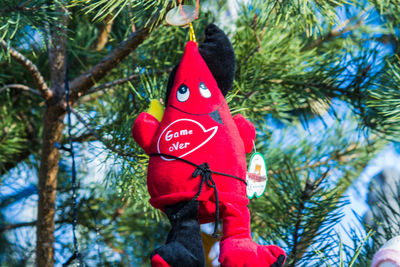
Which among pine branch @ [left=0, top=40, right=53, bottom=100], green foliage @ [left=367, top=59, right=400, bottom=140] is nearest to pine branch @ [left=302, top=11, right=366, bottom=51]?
green foliage @ [left=367, top=59, right=400, bottom=140]

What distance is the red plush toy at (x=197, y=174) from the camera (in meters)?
0.46

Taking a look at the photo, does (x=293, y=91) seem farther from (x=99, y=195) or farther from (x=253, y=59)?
(x=99, y=195)

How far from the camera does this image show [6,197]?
1.39 metres

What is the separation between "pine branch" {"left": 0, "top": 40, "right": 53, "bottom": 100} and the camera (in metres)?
0.70

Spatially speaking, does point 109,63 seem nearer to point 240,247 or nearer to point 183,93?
point 183,93

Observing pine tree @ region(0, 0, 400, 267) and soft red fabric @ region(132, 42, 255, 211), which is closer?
soft red fabric @ region(132, 42, 255, 211)

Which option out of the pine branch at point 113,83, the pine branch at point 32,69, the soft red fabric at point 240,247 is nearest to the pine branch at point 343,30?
the pine branch at point 113,83

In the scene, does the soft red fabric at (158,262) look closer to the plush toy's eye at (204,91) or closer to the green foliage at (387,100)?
the plush toy's eye at (204,91)

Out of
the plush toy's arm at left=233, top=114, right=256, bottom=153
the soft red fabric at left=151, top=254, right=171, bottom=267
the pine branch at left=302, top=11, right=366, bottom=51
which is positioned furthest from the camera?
the pine branch at left=302, top=11, right=366, bottom=51

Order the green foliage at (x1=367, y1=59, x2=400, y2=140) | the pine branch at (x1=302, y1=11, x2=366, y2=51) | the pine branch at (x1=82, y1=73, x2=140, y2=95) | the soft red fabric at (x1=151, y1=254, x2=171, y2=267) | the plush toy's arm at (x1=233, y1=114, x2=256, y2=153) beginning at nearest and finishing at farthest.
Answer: the soft red fabric at (x1=151, y1=254, x2=171, y2=267) < the plush toy's arm at (x1=233, y1=114, x2=256, y2=153) < the green foliage at (x1=367, y1=59, x2=400, y2=140) < the pine branch at (x1=82, y1=73, x2=140, y2=95) < the pine branch at (x1=302, y1=11, x2=366, y2=51)

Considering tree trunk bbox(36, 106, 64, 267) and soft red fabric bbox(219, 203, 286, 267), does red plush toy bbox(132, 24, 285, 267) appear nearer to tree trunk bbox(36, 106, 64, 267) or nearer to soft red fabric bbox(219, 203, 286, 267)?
soft red fabric bbox(219, 203, 286, 267)

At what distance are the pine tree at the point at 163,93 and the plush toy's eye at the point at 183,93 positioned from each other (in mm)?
90

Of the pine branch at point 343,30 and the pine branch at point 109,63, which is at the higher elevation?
the pine branch at point 343,30

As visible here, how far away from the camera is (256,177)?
0.55 m
